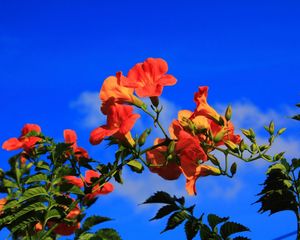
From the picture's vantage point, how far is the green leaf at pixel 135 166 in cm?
299

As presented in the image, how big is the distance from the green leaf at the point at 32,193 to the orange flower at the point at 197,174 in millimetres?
834

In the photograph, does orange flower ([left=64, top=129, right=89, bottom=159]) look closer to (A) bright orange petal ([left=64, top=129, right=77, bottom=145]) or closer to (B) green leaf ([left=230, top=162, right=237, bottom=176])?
(A) bright orange petal ([left=64, top=129, right=77, bottom=145])

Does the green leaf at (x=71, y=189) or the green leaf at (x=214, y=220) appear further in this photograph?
the green leaf at (x=71, y=189)

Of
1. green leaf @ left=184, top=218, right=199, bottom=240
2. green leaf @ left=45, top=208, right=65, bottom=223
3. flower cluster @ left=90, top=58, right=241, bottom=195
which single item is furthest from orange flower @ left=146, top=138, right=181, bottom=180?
green leaf @ left=45, top=208, right=65, bottom=223

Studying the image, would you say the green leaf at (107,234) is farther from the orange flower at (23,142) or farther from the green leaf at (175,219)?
the orange flower at (23,142)

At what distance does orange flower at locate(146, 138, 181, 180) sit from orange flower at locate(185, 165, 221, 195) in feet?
0.27

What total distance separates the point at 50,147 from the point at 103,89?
69 cm

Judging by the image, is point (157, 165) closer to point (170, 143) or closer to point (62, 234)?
point (170, 143)

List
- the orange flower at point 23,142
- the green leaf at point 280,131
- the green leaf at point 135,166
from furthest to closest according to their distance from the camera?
the orange flower at point 23,142 → the green leaf at point 280,131 → the green leaf at point 135,166

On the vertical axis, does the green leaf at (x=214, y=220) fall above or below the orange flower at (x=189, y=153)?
below

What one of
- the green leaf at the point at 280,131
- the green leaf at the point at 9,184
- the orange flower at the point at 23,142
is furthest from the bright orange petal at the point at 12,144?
the green leaf at the point at 280,131

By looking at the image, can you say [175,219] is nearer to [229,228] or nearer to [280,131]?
[229,228]

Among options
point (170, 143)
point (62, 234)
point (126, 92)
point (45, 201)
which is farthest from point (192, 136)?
point (62, 234)

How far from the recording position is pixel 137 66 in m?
3.17
